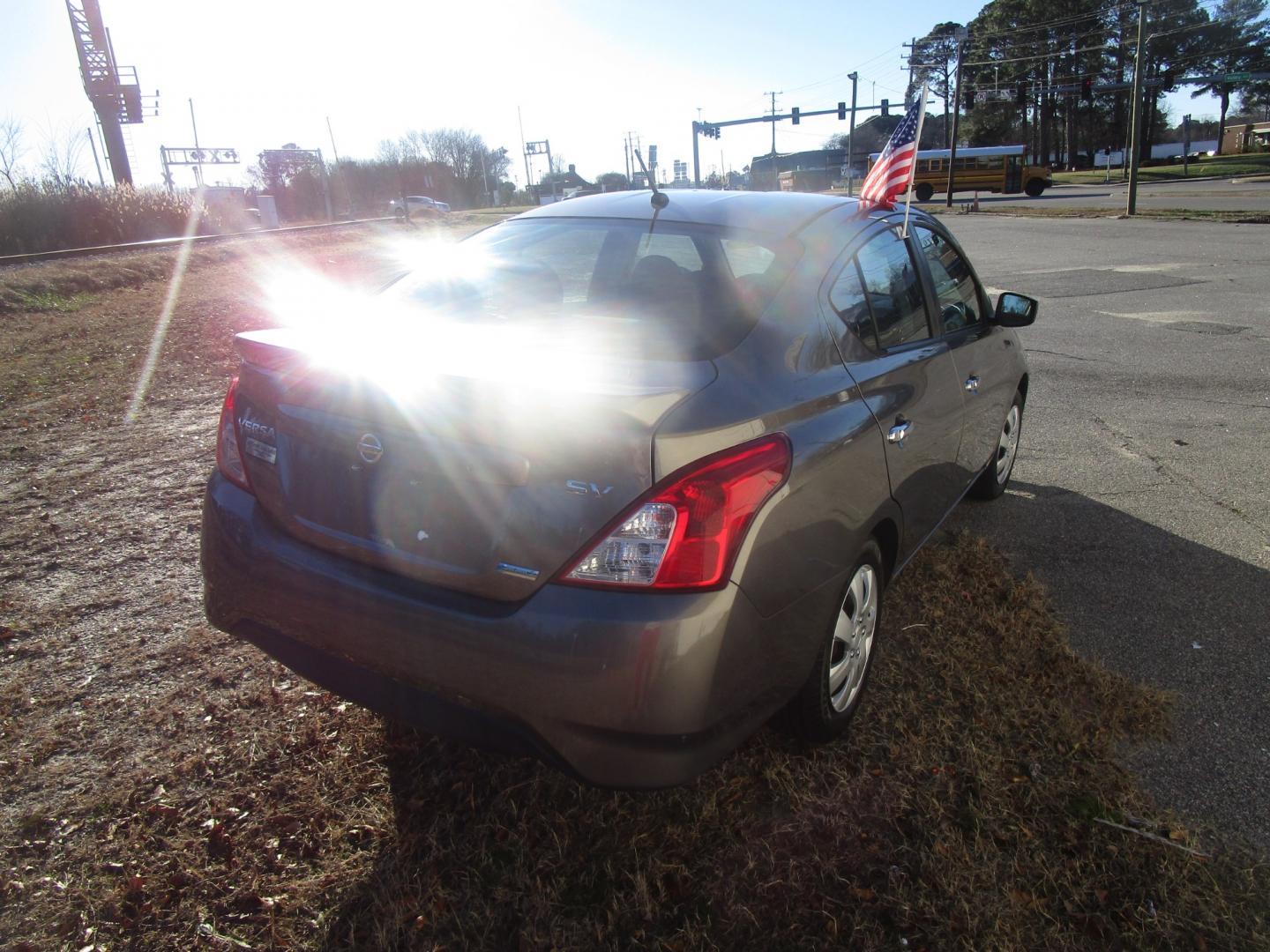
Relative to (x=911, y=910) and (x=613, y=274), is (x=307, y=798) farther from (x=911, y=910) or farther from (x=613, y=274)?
(x=613, y=274)

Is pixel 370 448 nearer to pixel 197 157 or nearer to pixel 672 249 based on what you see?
pixel 672 249

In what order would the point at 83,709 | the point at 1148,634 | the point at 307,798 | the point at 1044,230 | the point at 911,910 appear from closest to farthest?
the point at 911,910, the point at 307,798, the point at 83,709, the point at 1148,634, the point at 1044,230

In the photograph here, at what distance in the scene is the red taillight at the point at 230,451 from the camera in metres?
2.46

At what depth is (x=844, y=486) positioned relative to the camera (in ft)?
7.82

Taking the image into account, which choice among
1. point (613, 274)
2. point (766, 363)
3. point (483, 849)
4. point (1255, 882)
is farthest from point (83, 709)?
point (1255, 882)

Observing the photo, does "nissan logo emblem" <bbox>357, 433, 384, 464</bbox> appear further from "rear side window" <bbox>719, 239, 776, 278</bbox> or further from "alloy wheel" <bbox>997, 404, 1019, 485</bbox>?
"alloy wheel" <bbox>997, 404, 1019, 485</bbox>

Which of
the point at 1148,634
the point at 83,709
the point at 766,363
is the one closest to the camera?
the point at 766,363

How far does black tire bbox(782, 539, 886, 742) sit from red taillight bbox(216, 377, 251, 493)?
1666 millimetres

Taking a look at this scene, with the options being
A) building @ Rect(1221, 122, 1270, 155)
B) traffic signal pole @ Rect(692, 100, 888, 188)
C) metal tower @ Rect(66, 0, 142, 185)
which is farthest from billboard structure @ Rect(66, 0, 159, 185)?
building @ Rect(1221, 122, 1270, 155)

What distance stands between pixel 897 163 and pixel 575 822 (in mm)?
3136

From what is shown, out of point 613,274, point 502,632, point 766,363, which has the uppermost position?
point 613,274

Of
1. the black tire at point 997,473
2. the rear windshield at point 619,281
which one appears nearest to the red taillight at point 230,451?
the rear windshield at point 619,281

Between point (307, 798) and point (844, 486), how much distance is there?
1782 mm

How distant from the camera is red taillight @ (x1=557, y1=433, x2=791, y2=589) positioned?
187cm
